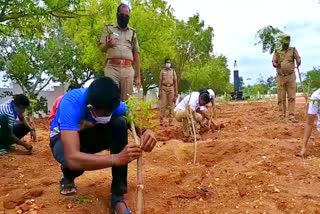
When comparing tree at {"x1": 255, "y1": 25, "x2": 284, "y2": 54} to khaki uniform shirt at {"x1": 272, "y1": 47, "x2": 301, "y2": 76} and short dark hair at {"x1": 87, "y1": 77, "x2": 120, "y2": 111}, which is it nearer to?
khaki uniform shirt at {"x1": 272, "y1": 47, "x2": 301, "y2": 76}

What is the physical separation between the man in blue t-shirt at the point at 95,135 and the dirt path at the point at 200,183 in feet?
0.82

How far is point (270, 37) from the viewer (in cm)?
838

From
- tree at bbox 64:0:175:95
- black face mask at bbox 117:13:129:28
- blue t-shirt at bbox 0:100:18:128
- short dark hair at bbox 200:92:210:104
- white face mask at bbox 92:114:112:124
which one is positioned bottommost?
blue t-shirt at bbox 0:100:18:128

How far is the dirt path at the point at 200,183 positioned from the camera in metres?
3.23

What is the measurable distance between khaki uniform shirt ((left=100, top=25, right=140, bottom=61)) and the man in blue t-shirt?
6.95 feet

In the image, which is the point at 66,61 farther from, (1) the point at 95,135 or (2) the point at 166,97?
(1) the point at 95,135

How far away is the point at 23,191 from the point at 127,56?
2193 millimetres

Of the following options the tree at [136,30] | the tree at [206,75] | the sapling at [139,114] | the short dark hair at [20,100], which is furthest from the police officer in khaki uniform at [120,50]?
the tree at [206,75]

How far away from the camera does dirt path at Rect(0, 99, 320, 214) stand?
3232mm

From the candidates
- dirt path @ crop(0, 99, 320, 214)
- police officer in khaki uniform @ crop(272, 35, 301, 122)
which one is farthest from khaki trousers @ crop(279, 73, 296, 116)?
dirt path @ crop(0, 99, 320, 214)

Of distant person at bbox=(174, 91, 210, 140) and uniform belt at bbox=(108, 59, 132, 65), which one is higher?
uniform belt at bbox=(108, 59, 132, 65)

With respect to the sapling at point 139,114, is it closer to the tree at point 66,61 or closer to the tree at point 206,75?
the tree at point 66,61

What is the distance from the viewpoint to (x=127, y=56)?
5262 mm

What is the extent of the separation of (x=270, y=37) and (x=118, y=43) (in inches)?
161
